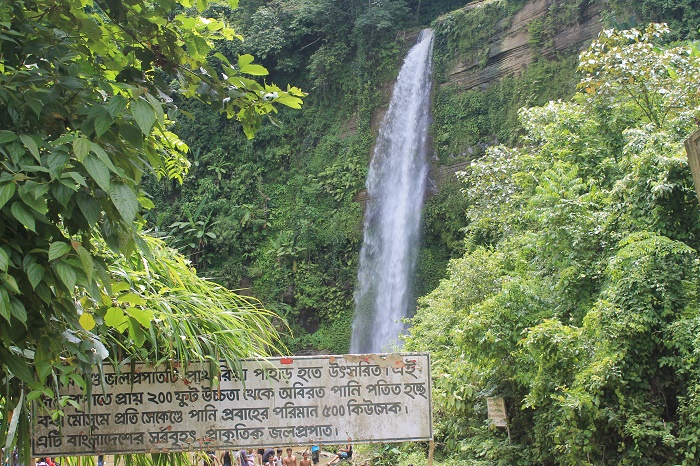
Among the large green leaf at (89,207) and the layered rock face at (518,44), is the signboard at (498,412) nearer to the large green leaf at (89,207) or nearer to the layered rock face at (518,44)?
the large green leaf at (89,207)

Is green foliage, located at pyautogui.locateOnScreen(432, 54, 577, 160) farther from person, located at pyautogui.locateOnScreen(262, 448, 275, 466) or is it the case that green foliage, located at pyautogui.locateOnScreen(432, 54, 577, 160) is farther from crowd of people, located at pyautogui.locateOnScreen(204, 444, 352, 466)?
person, located at pyautogui.locateOnScreen(262, 448, 275, 466)

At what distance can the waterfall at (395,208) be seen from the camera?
58.8 ft

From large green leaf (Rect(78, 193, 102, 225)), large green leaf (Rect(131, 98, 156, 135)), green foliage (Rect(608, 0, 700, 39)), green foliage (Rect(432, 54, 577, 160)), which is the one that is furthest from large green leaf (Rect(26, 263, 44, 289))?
green foliage (Rect(432, 54, 577, 160))

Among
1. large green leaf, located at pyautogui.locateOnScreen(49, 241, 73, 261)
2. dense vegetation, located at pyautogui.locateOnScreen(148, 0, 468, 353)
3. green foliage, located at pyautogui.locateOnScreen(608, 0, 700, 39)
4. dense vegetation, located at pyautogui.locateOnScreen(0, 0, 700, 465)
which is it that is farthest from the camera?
dense vegetation, located at pyautogui.locateOnScreen(148, 0, 468, 353)

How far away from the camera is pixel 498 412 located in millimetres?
7441

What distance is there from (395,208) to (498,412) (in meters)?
11.6

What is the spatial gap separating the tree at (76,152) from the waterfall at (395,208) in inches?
572

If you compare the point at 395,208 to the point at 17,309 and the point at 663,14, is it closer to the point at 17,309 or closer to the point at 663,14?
the point at 663,14

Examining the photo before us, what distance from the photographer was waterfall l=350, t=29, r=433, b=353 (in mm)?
17922

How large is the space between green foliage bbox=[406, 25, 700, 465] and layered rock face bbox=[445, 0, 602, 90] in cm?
806

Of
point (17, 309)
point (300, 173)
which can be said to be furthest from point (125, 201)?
point (300, 173)

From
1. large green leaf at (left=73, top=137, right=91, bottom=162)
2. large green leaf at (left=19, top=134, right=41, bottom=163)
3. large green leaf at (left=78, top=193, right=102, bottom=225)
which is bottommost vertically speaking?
large green leaf at (left=78, top=193, right=102, bottom=225)

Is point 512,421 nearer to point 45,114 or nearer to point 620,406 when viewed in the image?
point 620,406

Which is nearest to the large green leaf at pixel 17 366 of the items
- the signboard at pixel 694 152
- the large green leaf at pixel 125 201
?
the large green leaf at pixel 125 201
